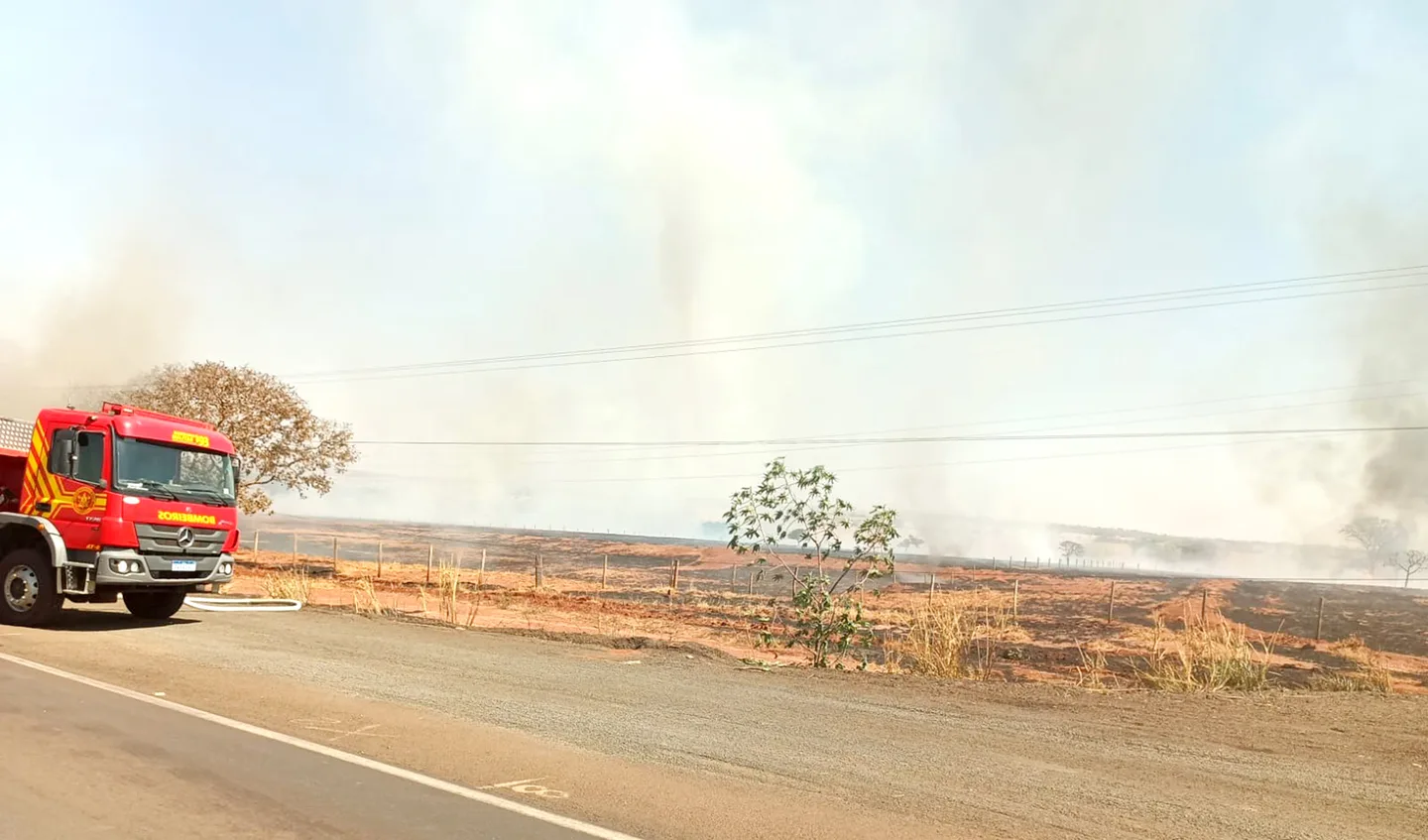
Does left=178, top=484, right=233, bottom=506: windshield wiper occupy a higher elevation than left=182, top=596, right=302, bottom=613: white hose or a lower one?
higher

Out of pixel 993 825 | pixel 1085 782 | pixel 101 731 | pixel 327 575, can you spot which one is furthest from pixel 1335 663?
pixel 327 575

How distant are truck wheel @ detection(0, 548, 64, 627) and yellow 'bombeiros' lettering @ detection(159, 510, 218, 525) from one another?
1547 mm

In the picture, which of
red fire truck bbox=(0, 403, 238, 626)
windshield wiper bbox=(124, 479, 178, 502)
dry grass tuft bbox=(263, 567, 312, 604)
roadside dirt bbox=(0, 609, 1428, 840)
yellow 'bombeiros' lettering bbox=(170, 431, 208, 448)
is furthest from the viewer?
dry grass tuft bbox=(263, 567, 312, 604)

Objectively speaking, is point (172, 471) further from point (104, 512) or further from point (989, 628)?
point (989, 628)

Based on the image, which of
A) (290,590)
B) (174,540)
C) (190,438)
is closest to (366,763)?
(174,540)

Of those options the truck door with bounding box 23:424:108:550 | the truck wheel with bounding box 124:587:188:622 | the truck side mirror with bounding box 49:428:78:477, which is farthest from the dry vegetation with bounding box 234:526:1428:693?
the truck side mirror with bounding box 49:428:78:477

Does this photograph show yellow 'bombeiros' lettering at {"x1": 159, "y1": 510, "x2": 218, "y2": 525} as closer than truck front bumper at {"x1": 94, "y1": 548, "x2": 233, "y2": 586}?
No

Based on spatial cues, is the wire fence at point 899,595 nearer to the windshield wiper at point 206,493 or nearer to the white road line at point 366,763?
the windshield wiper at point 206,493

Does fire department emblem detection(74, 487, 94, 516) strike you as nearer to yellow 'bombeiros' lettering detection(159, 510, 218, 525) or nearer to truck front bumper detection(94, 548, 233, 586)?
truck front bumper detection(94, 548, 233, 586)

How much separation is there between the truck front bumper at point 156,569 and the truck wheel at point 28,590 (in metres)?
1.03

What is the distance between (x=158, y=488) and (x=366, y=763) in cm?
894

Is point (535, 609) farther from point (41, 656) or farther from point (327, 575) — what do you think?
point (41, 656)

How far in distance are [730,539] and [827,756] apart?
9096 millimetres

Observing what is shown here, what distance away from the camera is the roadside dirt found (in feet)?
19.2
